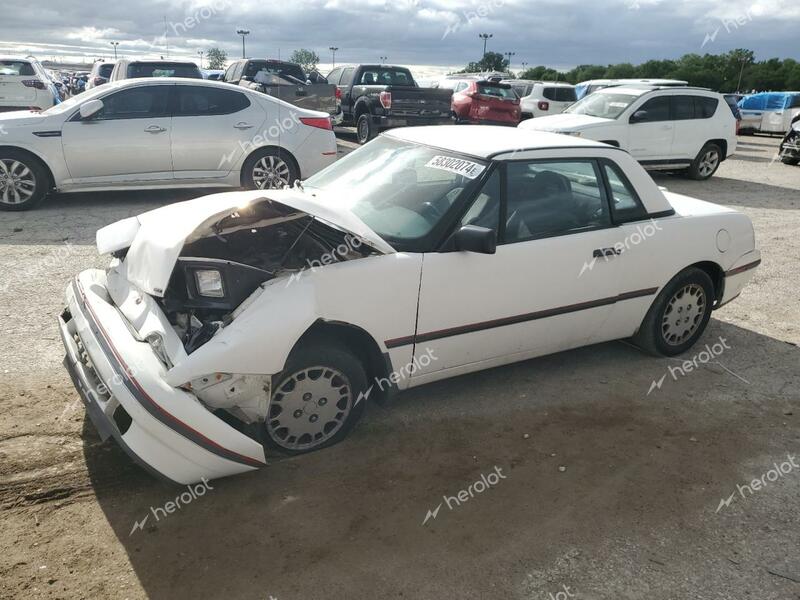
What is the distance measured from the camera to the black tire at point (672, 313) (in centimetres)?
478

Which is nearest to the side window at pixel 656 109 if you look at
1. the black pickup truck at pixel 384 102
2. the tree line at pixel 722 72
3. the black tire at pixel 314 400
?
the black pickup truck at pixel 384 102

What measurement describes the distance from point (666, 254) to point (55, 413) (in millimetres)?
4108

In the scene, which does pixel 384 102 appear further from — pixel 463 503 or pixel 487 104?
pixel 463 503

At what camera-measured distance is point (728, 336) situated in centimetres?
555

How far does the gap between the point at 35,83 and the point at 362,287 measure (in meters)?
14.0

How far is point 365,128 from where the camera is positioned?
15.5 metres

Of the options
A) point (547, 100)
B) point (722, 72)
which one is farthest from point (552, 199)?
point (722, 72)

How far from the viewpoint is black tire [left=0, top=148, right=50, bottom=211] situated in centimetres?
803

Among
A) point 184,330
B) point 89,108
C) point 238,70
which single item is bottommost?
point 184,330

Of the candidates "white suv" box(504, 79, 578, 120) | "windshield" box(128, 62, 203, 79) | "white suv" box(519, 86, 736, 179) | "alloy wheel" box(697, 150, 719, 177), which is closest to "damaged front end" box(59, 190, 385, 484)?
"white suv" box(519, 86, 736, 179)

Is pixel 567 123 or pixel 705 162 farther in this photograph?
pixel 705 162

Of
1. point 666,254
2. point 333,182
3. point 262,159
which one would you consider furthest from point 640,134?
point 333,182

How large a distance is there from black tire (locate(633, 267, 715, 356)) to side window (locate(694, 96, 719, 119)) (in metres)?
9.48

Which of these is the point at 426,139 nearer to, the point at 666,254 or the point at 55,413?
the point at 666,254
